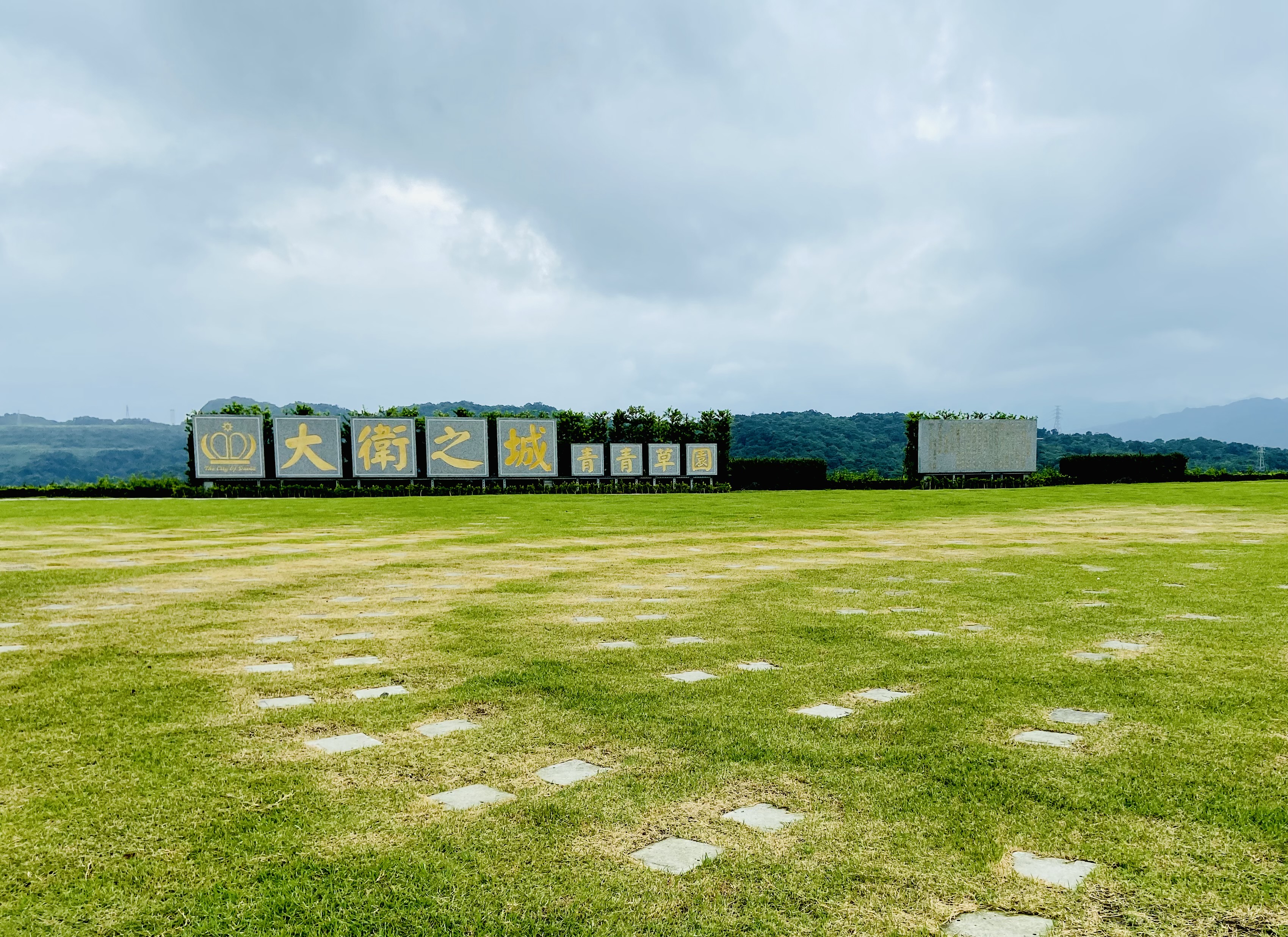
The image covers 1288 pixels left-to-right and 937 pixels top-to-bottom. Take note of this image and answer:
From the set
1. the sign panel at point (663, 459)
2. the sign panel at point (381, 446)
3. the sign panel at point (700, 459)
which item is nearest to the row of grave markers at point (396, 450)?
the sign panel at point (381, 446)

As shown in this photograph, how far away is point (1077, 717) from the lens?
14.9 ft

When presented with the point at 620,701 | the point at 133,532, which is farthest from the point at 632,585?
the point at 133,532

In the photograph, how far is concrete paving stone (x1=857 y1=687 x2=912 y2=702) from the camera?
4.91 m

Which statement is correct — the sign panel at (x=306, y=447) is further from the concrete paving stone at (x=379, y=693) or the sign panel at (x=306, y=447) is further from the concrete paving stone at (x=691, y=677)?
the concrete paving stone at (x=691, y=677)

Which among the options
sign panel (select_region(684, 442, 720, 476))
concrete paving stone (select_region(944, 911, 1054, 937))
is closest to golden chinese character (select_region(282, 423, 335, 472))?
sign panel (select_region(684, 442, 720, 476))

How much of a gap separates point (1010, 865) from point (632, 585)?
712 centimetres

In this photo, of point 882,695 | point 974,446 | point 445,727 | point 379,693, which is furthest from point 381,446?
point 882,695

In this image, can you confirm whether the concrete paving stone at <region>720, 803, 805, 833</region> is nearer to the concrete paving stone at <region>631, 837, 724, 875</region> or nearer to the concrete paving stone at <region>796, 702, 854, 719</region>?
the concrete paving stone at <region>631, 837, 724, 875</region>

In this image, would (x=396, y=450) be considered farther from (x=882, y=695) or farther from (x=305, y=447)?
(x=882, y=695)

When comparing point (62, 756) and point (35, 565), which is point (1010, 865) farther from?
point (35, 565)

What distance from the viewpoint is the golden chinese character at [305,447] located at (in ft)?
120

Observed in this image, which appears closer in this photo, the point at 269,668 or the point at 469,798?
the point at 469,798

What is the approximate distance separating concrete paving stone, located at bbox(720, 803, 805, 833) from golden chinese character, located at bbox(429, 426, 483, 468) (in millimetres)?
36056

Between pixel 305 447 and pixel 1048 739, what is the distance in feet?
121
